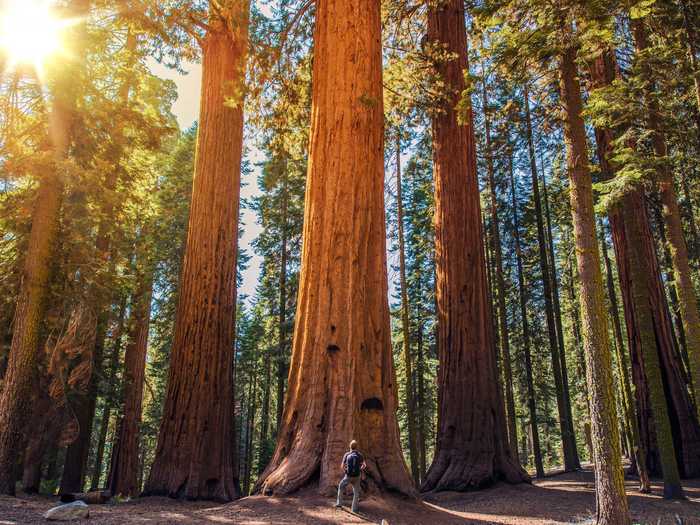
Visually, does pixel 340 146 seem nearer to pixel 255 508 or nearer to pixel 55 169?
pixel 255 508

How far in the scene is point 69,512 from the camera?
16.6 feet

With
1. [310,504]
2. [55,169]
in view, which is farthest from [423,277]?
[310,504]

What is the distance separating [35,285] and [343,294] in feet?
20.9

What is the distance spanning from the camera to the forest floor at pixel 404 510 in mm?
4855

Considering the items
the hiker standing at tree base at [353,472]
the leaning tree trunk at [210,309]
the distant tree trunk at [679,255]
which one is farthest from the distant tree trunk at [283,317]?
the hiker standing at tree base at [353,472]

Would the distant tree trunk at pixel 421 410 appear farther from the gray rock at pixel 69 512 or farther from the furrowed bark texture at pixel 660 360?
the gray rock at pixel 69 512

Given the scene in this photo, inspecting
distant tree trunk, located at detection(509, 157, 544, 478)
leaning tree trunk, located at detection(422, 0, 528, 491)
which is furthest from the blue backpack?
distant tree trunk, located at detection(509, 157, 544, 478)

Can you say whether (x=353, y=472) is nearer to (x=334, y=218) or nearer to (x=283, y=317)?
(x=334, y=218)

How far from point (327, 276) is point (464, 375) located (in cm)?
485

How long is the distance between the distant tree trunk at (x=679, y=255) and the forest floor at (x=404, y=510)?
2645mm

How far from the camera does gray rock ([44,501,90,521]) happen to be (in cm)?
495

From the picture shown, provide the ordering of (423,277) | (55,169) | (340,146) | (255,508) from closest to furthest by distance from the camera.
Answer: (255,508), (340,146), (55,169), (423,277)

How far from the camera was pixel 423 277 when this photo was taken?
27.9 m

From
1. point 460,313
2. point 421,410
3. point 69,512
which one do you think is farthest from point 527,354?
point 69,512
